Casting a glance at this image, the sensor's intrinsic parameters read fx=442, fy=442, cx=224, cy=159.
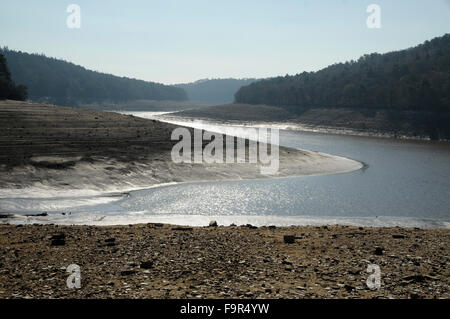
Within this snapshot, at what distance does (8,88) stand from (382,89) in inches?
3366

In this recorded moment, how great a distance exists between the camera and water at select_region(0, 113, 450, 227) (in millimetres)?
21734

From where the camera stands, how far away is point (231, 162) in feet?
123

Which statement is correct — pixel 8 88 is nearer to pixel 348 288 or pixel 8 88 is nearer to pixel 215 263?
pixel 215 263

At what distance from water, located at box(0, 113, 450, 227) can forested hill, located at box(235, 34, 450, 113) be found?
62253 millimetres

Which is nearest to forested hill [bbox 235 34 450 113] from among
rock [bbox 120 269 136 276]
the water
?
the water

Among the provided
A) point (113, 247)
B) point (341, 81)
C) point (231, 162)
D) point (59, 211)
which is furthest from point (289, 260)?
point (341, 81)

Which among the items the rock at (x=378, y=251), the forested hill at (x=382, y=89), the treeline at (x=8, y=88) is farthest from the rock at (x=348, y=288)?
the forested hill at (x=382, y=89)

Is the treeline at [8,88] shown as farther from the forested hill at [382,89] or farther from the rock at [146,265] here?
the forested hill at [382,89]

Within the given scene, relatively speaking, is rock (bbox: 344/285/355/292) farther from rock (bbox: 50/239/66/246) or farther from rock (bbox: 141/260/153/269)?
rock (bbox: 50/239/66/246)

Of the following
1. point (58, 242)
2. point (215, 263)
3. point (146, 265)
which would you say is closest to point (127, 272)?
point (146, 265)

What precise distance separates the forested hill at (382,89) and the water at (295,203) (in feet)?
204

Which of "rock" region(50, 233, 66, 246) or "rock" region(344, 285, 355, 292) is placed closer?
"rock" region(344, 285, 355, 292)

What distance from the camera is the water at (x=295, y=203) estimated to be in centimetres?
2173

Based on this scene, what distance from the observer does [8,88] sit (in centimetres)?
5256
